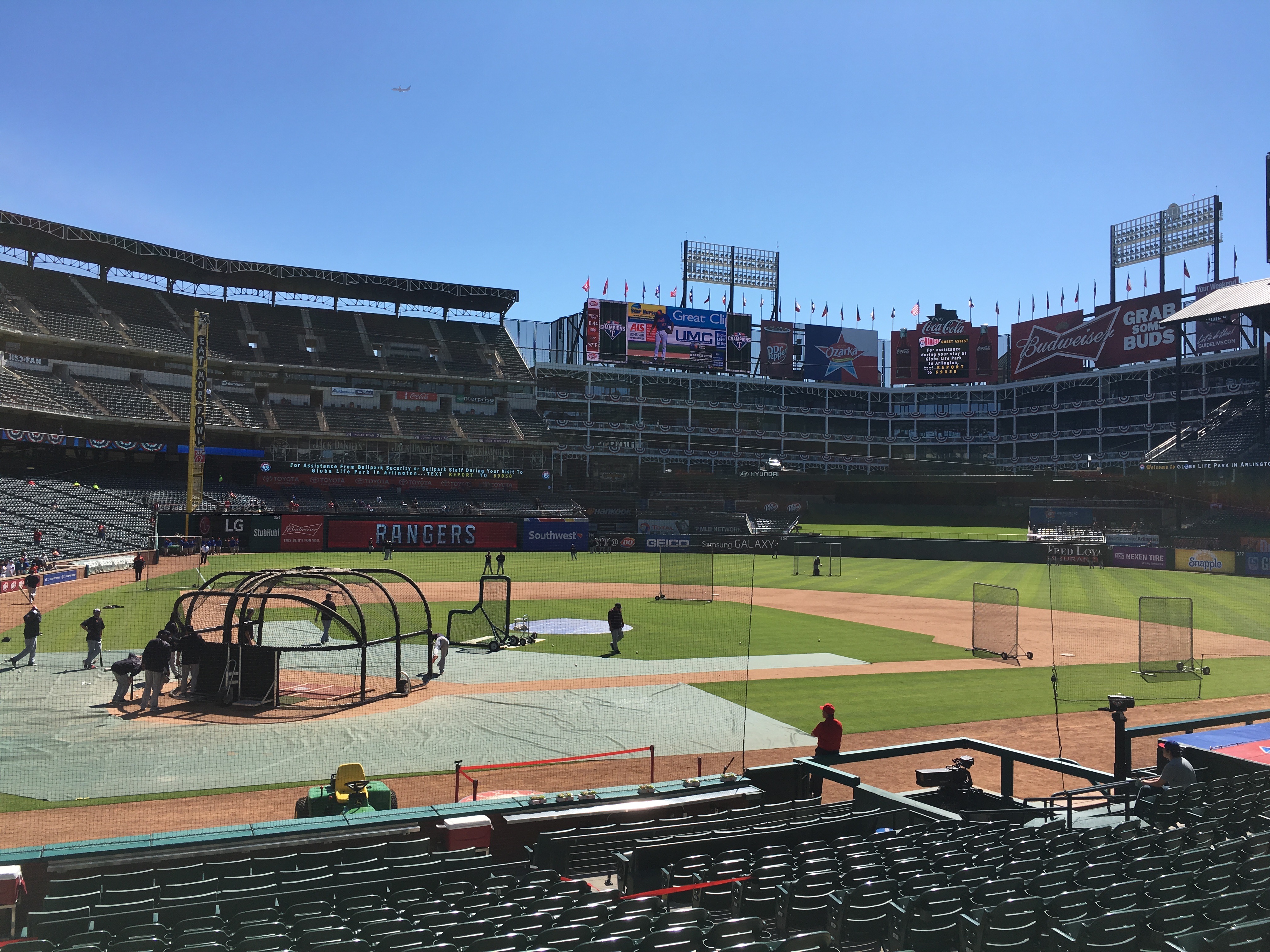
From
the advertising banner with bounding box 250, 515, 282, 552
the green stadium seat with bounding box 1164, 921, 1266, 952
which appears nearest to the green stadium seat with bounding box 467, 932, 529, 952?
the green stadium seat with bounding box 1164, 921, 1266, 952

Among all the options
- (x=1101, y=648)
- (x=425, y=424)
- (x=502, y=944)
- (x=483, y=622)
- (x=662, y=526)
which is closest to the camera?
(x=502, y=944)

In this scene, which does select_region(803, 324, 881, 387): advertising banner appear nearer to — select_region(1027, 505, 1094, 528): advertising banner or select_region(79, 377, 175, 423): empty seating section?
select_region(1027, 505, 1094, 528): advertising banner

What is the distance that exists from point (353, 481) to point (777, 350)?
4937cm

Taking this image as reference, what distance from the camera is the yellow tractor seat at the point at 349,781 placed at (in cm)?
1049

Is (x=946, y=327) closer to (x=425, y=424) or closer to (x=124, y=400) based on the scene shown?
(x=425, y=424)

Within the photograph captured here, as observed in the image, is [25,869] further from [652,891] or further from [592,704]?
[592,704]

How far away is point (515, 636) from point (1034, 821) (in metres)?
18.4

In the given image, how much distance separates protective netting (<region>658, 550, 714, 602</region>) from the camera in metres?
39.1

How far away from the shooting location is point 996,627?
29.4 m

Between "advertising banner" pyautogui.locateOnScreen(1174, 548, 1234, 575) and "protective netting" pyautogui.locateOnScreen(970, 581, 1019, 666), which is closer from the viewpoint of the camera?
"protective netting" pyautogui.locateOnScreen(970, 581, 1019, 666)

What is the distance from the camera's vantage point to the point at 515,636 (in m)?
27.0

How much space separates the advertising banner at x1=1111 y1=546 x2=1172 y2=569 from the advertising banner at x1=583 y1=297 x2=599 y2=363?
163 ft

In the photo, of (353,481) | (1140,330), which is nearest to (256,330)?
(353,481)

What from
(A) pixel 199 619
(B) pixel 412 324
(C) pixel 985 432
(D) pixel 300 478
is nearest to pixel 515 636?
(A) pixel 199 619
